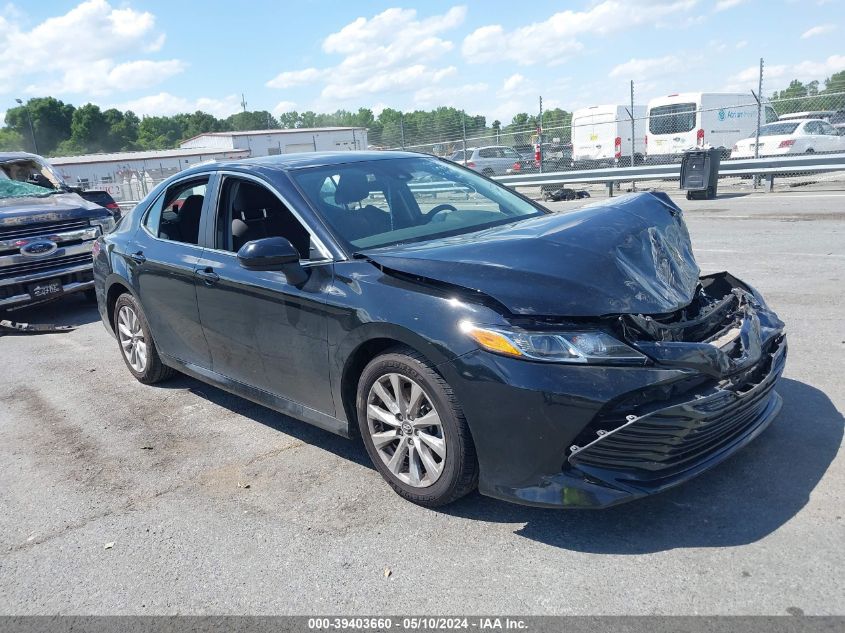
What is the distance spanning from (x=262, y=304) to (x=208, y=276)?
614mm

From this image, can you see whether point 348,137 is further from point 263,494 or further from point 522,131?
point 263,494

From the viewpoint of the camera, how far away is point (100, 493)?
3920 mm

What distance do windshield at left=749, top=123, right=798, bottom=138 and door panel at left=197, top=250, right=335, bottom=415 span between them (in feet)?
69.1

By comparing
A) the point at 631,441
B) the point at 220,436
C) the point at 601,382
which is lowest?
the point at 220,436

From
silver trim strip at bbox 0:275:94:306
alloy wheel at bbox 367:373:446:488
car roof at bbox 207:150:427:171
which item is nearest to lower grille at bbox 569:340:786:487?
alloy wheel at bbox 367:373:446:488

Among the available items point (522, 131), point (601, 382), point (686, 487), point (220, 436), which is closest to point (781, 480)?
point (686, 487)

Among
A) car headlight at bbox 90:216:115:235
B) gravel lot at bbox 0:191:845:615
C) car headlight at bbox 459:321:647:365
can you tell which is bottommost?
gravel lot at bbox 0:191:845:615

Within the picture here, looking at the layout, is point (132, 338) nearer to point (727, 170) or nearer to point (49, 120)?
point (727, 170)

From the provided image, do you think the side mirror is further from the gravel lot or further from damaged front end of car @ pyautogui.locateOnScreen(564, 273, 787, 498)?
damaged front end of car @ pyautogui.locateOnScreen(564, 273, 787, 498)

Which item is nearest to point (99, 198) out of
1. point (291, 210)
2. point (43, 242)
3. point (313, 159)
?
point (43, 242)

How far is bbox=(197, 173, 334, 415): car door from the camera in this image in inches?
147

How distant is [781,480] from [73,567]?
10.7ft

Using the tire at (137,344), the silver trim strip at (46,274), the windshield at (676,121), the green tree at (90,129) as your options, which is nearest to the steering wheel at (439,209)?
the tire at (137,344)

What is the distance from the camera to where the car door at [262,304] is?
147 inches
